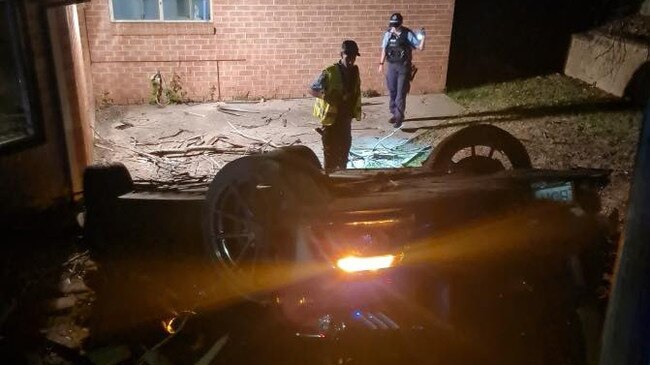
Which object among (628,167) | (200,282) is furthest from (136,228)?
(628,167)

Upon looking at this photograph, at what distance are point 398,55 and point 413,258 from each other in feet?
19.9

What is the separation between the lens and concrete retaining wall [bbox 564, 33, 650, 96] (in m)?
10.6

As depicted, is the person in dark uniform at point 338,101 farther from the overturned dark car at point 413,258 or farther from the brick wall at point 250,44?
the brick wall at point 250,44

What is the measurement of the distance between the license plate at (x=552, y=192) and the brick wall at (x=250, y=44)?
7.77 meters

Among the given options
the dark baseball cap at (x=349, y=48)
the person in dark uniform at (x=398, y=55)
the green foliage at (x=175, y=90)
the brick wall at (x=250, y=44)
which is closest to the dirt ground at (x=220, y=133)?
the green foliage at (x=175, y=90)

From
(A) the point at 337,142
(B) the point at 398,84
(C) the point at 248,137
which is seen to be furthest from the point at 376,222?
(B) the point at 398,84

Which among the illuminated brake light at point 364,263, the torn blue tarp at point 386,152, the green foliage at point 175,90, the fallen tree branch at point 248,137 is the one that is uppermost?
the illuminated brake light at point 364,263

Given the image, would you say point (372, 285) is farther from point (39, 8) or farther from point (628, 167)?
point (628, 167)

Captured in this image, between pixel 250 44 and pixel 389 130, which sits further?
pixel 250 44

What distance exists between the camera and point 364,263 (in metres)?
3.63

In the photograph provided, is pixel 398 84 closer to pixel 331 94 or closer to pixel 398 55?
pixel 398 55

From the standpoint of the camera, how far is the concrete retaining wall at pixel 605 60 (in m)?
10.6

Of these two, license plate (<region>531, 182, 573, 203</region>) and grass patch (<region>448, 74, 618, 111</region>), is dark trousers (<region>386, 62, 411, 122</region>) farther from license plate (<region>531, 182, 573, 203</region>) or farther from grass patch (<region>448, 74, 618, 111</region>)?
license plate (<region>531, 182, 573, 203</region>)

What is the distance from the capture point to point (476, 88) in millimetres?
11969
